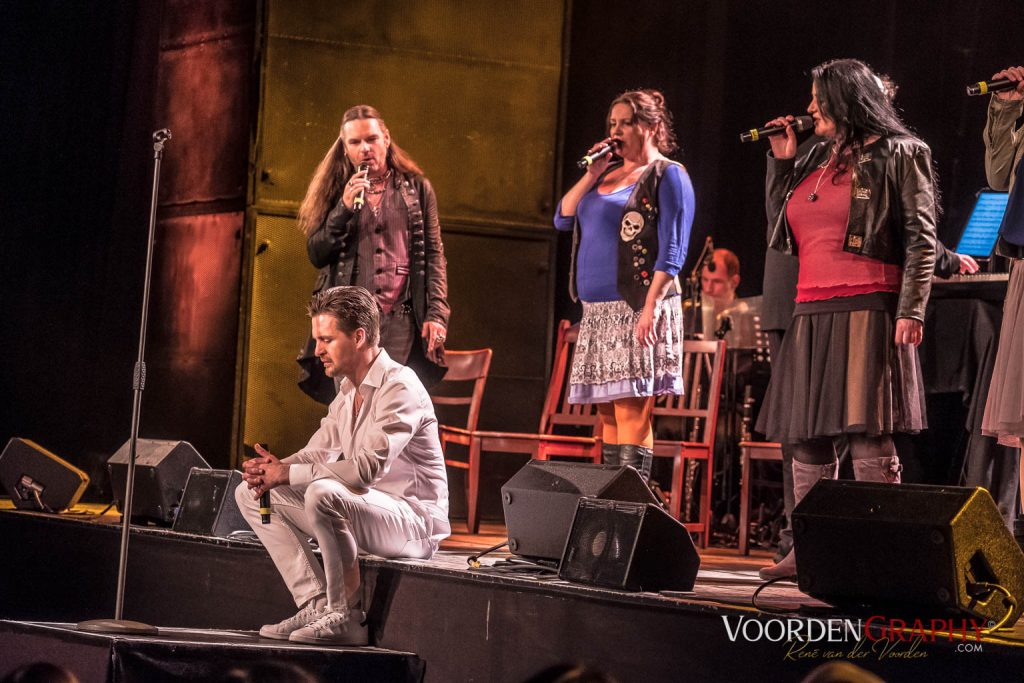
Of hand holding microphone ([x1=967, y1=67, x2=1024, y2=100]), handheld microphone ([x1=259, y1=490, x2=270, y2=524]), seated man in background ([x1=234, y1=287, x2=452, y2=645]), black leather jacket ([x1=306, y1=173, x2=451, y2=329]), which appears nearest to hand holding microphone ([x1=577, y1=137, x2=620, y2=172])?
black leather jacket ([x1=306, y1=173, x2=451, y2=329])

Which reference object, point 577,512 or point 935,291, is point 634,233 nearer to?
point 577,512

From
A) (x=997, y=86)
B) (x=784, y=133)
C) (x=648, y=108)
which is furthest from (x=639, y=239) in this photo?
(x=997, y=86)

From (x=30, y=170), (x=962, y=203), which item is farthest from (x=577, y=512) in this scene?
(x=30, y=170)

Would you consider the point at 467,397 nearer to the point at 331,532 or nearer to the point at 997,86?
the point at 331,532

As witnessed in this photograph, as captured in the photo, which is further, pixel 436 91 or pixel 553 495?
pixel 436 91

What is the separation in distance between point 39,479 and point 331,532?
7.54 ft

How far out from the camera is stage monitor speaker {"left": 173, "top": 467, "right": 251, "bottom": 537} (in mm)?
4340

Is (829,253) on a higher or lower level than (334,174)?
lower

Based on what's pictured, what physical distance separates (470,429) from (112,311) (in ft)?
6.80

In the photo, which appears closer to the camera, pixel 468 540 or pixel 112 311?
pixel 468 540

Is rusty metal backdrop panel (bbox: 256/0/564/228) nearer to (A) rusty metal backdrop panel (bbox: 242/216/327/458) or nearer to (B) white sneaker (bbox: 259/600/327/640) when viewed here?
(A) rusty metal backdrop panel (bbox: 242/216/327/458)

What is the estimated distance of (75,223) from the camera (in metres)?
6.22

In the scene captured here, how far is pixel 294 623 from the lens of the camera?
352cm

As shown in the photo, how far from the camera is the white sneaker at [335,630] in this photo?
3414mm
